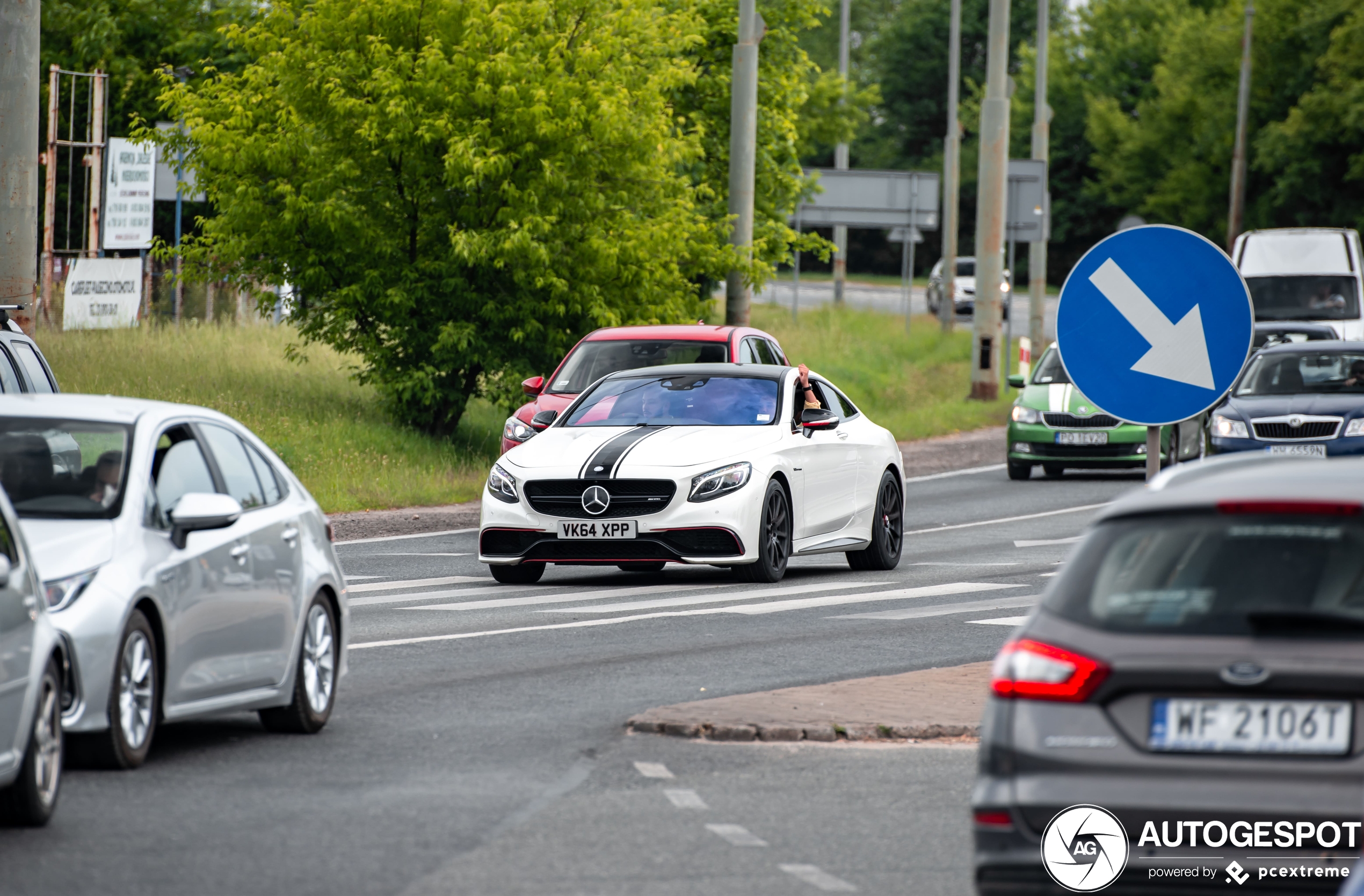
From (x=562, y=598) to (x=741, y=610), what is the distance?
139cm

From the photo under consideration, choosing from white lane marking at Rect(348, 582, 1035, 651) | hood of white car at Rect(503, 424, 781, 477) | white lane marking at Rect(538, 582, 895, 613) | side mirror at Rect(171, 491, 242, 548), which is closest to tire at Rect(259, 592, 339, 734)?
side mirror at Rect(171, 491, 242, 548)

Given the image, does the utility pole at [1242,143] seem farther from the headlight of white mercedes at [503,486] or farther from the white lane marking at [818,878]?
the white lane marking at [818,878]

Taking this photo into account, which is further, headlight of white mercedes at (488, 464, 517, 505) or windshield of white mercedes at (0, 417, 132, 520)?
headlight of white mercedes at (488, 464, 517, 505)

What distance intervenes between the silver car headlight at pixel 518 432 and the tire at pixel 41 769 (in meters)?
12.7

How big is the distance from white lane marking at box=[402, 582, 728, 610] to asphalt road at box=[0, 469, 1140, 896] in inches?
2.1

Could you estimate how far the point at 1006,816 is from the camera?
5.45 meters

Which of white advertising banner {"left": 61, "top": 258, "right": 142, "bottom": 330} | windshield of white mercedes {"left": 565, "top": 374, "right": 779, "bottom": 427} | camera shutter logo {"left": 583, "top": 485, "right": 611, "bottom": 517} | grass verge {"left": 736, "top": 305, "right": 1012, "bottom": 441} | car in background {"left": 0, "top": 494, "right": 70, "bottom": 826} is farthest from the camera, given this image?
grass verge {"left": 736, "top": 305, "right": 1012, "bottom": 441}

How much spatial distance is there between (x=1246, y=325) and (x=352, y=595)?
7.18m

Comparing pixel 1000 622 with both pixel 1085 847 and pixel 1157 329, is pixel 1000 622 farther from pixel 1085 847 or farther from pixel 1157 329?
pixel 1085 847

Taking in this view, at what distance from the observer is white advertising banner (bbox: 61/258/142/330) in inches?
1233

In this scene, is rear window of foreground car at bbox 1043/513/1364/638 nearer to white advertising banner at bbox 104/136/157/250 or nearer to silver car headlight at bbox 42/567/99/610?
silver car headlight at bbox 42/567/99/610

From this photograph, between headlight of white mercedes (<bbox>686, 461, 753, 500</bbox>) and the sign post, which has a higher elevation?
the sign post

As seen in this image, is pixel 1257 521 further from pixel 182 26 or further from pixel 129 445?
pixel 182 26

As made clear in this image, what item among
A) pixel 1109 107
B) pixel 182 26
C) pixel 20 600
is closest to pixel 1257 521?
pixel 20 600
